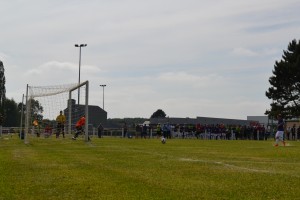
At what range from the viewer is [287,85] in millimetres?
83938

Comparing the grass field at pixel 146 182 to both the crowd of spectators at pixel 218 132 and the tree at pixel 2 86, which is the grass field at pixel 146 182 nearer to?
the crowd of spectators at pixel 218 132

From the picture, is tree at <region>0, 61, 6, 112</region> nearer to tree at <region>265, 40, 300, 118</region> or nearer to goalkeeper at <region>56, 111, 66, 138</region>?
tree at <region>265, 40, 300, 118</region>

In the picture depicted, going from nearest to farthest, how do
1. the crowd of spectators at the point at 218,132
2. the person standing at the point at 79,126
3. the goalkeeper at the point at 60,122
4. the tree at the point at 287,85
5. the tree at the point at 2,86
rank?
the person standing at the point at 79,126
the goalkeeper at the point at 60,122
the crowd of spectators at the point at 218,132
the tree at the point at 287,85
the tree at the point at 2,86

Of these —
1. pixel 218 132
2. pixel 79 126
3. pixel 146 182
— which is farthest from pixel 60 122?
pixel 146 182

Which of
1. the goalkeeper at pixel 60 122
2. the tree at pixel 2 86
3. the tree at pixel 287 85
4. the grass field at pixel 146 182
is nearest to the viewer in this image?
the grass field at pixel 146 182

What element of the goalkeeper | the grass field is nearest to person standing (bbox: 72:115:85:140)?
the goalkeeper

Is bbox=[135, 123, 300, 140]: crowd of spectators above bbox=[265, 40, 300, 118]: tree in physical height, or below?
below

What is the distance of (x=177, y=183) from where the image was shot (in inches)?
380

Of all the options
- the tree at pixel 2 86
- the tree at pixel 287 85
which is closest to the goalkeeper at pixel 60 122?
the tree at pixel 287 85

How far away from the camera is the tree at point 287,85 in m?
82.6

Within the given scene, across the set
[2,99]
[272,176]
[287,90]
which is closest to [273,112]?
[287,90]

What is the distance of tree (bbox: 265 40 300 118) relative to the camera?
271ft

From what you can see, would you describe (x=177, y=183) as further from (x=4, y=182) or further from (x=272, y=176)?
(x=4, y=182)

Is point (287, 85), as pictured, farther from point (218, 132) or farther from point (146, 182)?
point (146, 182)
